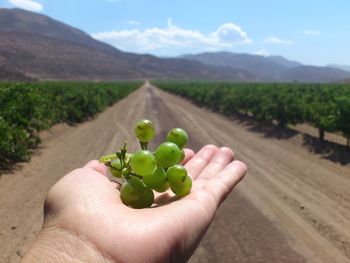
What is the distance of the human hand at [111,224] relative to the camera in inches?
83.8

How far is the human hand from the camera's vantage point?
2.13 metres

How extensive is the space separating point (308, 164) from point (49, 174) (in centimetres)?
749

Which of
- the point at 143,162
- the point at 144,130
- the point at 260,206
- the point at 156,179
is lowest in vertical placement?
the point at 260,206

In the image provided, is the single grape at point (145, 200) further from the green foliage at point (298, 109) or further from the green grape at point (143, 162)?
the green foliage at point (298, 109)

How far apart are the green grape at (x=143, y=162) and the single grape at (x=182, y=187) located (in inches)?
9.0

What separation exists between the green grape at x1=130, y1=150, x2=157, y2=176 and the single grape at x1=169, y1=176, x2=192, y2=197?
0.75 feet

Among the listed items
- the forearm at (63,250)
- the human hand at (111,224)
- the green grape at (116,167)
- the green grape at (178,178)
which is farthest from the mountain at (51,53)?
the forearm at (63,250)

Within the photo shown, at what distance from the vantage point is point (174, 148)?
101 inches

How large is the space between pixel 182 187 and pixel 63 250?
870 millimetres

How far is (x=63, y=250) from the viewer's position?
2100 mm

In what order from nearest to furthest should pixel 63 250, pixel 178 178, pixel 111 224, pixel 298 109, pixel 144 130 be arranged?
pixel 63 250
pixel 111 224
pixel 178 178
pixel 144 130
pixel 298 109

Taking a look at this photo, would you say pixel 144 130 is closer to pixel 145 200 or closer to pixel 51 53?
pixel 145 200

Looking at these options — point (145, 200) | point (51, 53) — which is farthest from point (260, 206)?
point (51, 53)

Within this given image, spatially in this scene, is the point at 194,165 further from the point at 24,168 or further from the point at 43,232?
the point at 24,168
